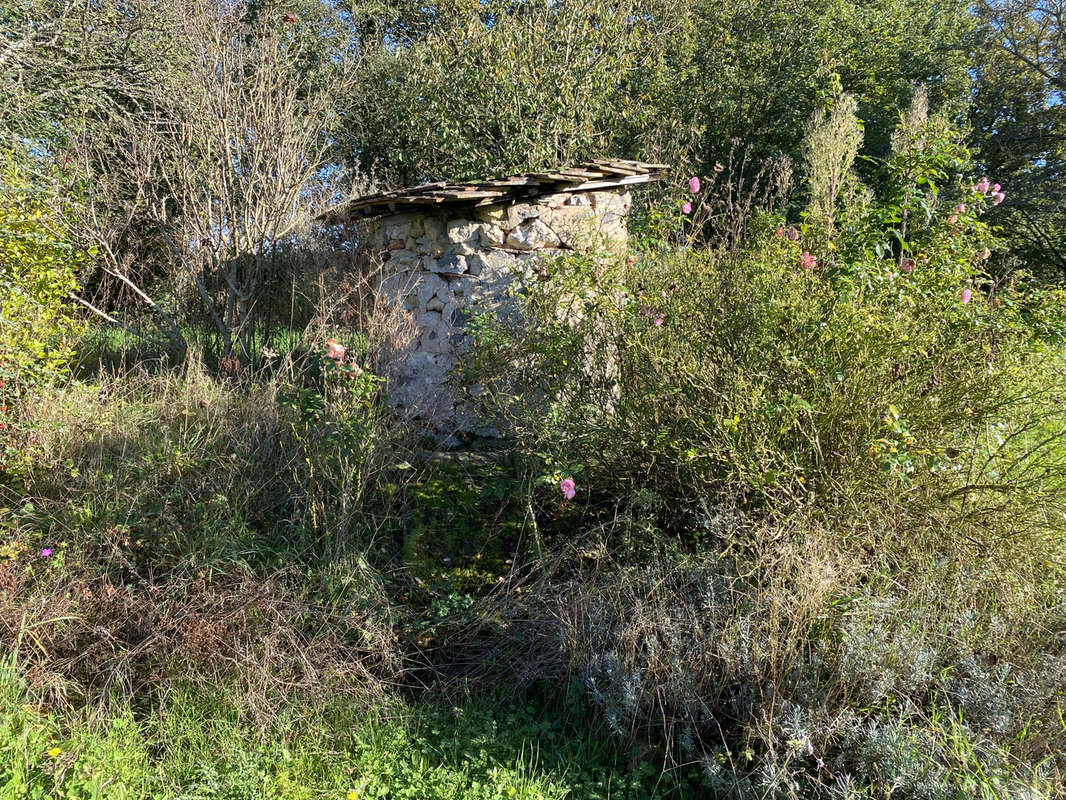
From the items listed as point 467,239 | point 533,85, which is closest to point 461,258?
point 467,239

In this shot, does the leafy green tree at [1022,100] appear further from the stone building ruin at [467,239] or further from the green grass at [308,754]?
the green grass at [308,754]

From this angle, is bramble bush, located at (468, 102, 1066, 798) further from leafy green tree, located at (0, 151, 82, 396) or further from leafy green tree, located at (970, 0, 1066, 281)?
leafy green tree, located at (970, 0, 1066, 281)

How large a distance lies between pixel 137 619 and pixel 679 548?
2582 millimetres

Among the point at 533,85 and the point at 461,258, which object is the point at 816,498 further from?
the point at 533,85

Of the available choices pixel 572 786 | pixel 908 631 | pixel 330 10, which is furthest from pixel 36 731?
pixel 330 10

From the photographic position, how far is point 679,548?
10.9 ft

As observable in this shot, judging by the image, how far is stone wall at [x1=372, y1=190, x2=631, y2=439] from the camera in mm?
5242

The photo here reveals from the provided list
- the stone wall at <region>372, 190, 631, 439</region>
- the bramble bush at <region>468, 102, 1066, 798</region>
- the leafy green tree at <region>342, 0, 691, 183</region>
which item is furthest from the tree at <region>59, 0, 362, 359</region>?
the bramble bush at <region>468, 102, 1066, 798</region>

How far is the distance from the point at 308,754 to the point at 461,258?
146 inches

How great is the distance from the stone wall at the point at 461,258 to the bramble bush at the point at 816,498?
130 cm

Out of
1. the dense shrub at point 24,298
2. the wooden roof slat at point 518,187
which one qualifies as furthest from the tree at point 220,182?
the wooden roof slat at point 518,187

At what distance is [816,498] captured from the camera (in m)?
3.19

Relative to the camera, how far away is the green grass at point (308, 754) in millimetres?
2488

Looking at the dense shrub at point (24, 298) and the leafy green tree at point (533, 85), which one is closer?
the dense shrub at point (24, 298)
